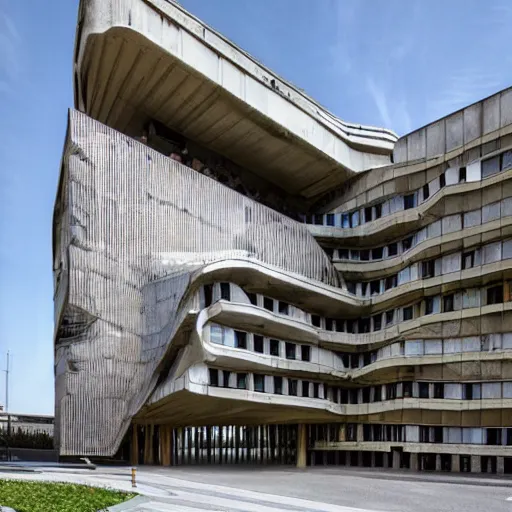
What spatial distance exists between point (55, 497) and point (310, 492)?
10513 mm

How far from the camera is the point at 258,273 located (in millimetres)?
40250

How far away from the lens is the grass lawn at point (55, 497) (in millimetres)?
16625

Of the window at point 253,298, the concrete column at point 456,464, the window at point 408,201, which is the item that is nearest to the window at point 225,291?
the window at point 253,298

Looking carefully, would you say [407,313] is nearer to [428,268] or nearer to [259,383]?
[428,268]

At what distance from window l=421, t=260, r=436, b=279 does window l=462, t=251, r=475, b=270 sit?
7.98 feet

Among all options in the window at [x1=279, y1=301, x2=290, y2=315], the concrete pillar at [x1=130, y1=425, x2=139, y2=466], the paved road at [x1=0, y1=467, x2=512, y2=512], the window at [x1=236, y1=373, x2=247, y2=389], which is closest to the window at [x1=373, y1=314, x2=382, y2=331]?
the window at [x1=279, y1=301, x2=290, y2=315]

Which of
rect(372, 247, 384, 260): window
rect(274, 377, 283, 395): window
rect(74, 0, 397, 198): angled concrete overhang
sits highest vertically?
rect(74, 0, 397, 198): angled concrete overhang

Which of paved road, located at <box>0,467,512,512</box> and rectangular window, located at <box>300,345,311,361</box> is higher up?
rectangular window, located at <box>300,345,311,361</box>

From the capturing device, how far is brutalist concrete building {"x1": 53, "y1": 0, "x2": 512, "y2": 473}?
39219 mm

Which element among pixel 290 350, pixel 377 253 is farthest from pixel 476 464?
pixel 377 253

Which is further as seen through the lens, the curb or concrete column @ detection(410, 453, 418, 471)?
concrete column @ detection(410, 453, 418, 471)

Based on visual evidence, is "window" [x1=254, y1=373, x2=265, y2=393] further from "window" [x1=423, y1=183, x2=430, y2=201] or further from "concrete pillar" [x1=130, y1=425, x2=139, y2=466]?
"window" [x1=423, y1=183, x2=430, y2=201]

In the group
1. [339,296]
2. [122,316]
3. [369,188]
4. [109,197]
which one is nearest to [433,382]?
[339,296]

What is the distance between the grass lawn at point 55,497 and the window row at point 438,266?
85.6 ft
